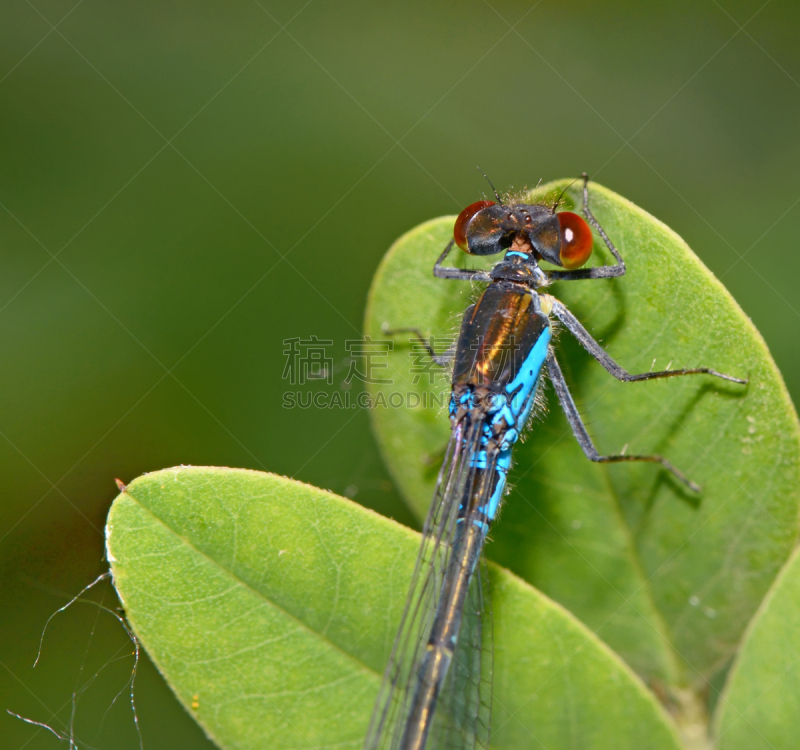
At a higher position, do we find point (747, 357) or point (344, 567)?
point (747, 357)

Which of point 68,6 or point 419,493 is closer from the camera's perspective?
point 419,493

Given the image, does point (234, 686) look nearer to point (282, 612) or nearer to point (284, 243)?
point (282, 612)

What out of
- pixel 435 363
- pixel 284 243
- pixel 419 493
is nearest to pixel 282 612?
pixel 419 493

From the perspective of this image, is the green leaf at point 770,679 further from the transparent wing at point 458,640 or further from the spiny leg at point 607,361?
the transparent wing at point 458,640

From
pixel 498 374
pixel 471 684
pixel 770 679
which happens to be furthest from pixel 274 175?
pixel 770 679

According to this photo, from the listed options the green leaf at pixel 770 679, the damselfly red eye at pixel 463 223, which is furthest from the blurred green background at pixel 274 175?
the green leaf at pixel 770 679

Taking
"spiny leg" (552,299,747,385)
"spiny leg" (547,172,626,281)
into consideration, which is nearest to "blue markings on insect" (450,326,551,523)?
"spiny leg" (552,299,747,385)

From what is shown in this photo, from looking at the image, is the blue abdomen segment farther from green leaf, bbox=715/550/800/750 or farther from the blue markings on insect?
green leaf, bbox=715/550/800/750

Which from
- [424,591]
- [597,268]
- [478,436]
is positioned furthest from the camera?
[478,436]

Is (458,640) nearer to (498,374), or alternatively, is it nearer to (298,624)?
(298,624)
